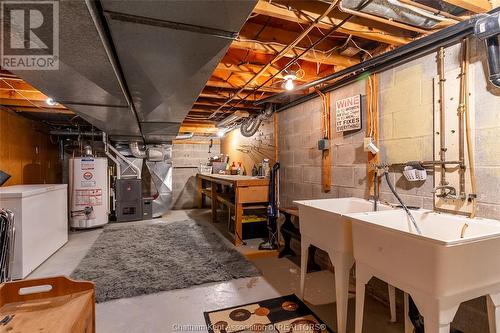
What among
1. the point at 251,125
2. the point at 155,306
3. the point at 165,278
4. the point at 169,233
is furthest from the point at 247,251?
the point at 251,125

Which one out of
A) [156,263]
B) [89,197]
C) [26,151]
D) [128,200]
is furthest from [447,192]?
[26,151]

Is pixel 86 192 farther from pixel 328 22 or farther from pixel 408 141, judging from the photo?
pixel 408 141

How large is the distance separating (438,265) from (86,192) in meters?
5.43

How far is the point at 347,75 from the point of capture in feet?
8.09

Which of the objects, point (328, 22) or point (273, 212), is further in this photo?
point (273, 212)

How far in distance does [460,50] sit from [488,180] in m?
0.84

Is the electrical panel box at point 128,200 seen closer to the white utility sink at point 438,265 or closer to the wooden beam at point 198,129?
the wooden beam at point 198,129

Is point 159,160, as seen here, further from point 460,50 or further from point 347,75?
point 460,50

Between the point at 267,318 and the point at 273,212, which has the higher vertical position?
the point at 273,212

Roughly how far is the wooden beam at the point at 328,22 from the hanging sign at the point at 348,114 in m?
0.59

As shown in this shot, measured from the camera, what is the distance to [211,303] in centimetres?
214

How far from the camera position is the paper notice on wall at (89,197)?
4723 mm

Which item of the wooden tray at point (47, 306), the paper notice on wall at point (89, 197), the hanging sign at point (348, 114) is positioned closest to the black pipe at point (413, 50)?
the hanging sign at point (348, 114)

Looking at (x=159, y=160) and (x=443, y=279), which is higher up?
(x=159, y=160)
